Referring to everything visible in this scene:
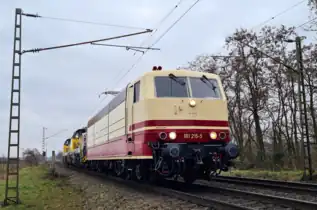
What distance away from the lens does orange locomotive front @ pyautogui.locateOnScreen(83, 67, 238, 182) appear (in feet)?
35.6

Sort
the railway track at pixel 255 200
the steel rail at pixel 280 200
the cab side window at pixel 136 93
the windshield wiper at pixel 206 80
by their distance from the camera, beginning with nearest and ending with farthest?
the steel rail at pixel 280 200
the railway track at pixel 255 200
the cab side window at pixel 136 93
the windshield wiper at pixel 206 80

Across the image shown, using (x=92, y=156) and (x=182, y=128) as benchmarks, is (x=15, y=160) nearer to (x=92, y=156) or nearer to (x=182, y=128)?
(x=182, y=128)

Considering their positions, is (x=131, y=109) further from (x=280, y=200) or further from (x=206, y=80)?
(x=280, y=200)

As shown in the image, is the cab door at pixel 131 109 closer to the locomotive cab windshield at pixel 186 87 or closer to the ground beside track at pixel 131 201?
the locomotive cab windshield at pixel 186 87

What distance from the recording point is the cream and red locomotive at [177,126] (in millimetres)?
10859

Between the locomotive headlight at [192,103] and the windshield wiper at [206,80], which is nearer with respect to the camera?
A: the locomotive headlight at [192,103]

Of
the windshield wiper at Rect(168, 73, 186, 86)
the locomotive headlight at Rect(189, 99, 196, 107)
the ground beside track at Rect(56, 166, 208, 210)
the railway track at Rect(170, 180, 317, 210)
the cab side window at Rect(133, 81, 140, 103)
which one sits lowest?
the ground beside track at Rect(56, 166, 208, 210)

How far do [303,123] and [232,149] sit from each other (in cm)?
723

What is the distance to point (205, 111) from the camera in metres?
11.5

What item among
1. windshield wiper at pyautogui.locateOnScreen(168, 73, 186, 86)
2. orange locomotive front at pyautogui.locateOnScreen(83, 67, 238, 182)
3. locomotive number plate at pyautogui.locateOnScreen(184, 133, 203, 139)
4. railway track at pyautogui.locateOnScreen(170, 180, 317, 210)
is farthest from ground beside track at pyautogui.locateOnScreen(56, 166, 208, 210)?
windshield wiper at pyautogui.locateOnScreen(168, 73, 186, 86)

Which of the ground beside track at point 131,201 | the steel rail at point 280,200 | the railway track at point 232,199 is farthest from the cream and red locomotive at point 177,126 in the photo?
the steel rail at point 280,200

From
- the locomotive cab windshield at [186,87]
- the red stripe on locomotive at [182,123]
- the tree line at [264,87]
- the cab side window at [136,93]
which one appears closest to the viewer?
the red stripe on locomotive at [182,123]

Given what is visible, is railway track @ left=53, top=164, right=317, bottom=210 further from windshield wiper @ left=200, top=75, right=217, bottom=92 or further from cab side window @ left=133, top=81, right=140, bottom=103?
windshield wiper @ left=200, top=75, right=217, bottom=92

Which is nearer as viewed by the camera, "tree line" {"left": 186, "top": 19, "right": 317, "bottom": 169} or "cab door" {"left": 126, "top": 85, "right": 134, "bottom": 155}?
"cab door" {"left": 126, "top": 85, "right": 134, "bottom": 155}
